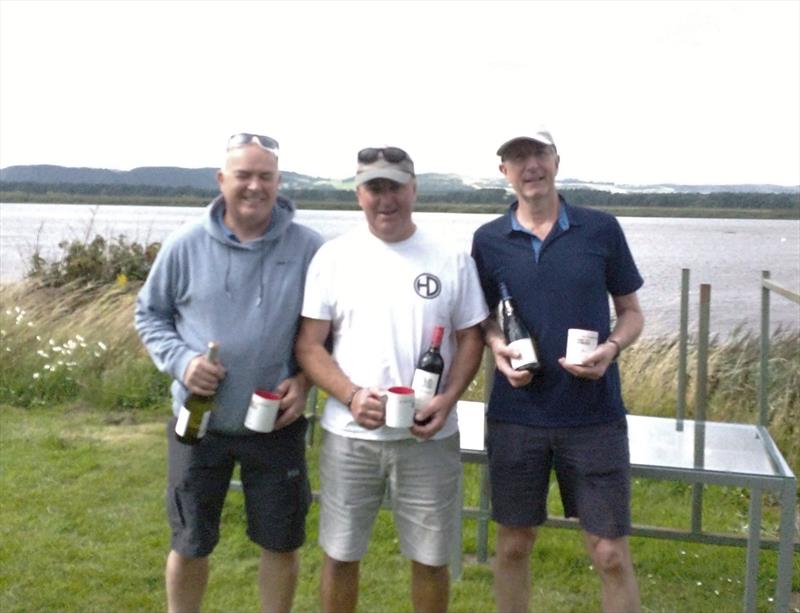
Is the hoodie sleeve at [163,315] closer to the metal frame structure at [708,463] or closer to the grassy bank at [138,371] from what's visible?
the metal frame structure at [708,463]

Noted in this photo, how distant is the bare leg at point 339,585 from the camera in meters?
3.68

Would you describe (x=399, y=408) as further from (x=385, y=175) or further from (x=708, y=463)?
(x=708, y=463)

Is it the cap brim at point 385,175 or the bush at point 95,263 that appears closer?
the cap brim at point 385,175

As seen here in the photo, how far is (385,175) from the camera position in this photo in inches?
135

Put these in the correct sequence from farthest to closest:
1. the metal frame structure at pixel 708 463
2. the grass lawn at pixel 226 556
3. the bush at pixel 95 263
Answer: the bush at pixel 95 263, the grass lawn at pixel 226 556, the metal frame structure at pixel 708 463

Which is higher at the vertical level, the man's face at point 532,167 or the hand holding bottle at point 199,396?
the man's face at point 532,167

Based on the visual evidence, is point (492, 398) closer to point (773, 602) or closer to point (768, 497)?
point (773, 602)

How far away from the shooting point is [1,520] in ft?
18.6

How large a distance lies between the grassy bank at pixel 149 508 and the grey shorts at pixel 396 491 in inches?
46.6

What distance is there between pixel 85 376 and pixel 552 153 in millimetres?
6669

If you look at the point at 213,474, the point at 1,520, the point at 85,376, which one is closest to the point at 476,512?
the point at 213,474

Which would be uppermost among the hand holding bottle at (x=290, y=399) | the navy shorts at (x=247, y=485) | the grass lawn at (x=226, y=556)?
the hand holding bottle at (x=290, y=399)

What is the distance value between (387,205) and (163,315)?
0.97m

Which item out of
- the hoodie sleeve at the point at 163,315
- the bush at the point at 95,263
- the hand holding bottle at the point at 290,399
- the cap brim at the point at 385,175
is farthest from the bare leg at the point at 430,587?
the bush at the point at 95,263
